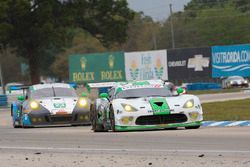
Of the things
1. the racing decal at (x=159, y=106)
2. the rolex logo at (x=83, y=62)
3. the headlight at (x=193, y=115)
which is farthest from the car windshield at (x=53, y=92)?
the rolex logo at (x=83, y=62)

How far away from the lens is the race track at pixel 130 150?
10.8 metres

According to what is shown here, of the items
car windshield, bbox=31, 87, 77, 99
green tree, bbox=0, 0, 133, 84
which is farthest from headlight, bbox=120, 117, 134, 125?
green tree, bbox=0, 0, 133, 84

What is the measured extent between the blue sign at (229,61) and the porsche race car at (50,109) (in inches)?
1665

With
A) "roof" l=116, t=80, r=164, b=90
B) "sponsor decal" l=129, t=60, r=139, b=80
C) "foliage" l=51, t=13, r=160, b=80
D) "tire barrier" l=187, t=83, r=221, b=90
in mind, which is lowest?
"roof" l=116, t=80, r=164, b=90

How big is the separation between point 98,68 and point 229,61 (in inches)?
433

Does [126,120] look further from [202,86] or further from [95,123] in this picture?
[202,86]

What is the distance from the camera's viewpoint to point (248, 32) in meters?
107

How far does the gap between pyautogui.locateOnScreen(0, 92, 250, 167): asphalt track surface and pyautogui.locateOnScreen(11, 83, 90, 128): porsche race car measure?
5.16m

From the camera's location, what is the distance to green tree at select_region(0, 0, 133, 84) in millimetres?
56688

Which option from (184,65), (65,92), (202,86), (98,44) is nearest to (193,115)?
(65,92)

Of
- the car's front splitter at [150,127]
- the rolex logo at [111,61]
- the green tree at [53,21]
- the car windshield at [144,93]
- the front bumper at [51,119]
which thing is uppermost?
the green tree at [53,21]

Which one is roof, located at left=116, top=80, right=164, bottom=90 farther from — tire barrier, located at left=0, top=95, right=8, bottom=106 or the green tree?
the green tree

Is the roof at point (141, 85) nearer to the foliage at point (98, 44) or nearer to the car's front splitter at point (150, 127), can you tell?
the car's front splitter at point (150, 127)

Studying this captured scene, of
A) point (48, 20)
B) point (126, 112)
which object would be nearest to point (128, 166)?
point (126, 112)
